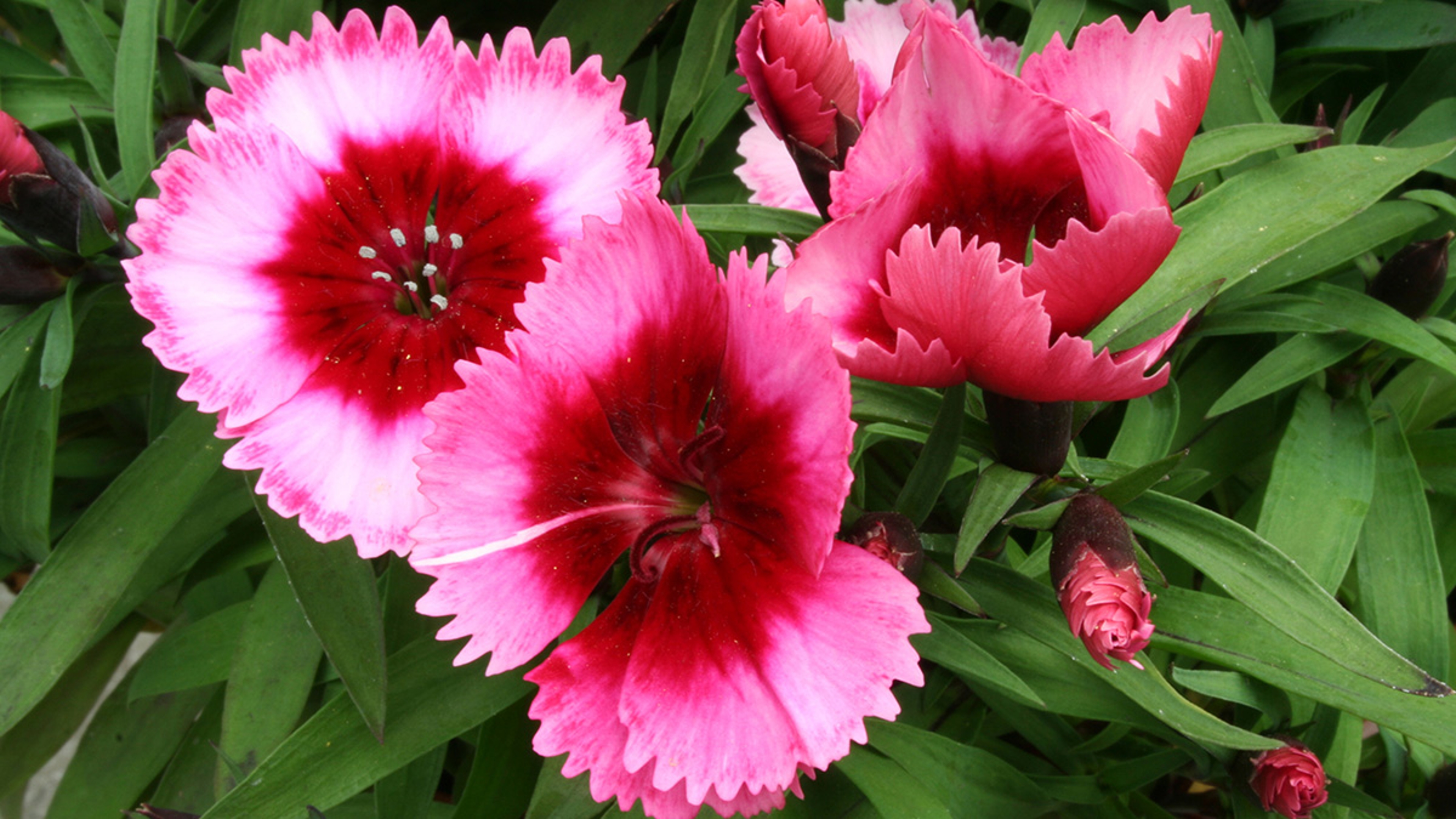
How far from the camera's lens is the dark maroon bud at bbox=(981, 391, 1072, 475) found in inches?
24.6

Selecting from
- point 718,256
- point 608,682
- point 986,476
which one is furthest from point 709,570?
point 718,256

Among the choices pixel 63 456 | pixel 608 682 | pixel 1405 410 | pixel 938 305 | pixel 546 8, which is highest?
pixel 938 305

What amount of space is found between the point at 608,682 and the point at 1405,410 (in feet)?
3.17

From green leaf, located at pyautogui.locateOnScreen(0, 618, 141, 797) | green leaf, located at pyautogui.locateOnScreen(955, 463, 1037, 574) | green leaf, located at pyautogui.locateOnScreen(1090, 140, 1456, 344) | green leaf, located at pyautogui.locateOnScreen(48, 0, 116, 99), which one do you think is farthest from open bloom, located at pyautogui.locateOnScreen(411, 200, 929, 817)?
green leaf, located at pyautogui.locateOnScreen(0, 618, 141, 797)

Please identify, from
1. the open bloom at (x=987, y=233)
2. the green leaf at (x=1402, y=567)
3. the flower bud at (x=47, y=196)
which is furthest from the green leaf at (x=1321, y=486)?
the flower bud at (x=47, y=196)

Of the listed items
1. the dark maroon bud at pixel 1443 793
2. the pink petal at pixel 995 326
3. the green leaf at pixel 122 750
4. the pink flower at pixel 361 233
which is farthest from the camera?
the green leaf at pixel 122 750

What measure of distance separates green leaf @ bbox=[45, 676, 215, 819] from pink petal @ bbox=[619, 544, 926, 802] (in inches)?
38.2

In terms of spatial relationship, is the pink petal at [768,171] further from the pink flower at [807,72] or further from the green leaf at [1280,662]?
the green leaf at [1280,662]

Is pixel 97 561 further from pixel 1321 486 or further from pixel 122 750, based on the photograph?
pixel 1321 486

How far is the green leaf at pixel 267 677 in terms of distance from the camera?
1006mm

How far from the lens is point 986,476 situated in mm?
670

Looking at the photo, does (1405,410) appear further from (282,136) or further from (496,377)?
(282,136)

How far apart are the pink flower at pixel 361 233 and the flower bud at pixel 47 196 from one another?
0.20m

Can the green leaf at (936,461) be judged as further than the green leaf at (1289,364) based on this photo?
No
